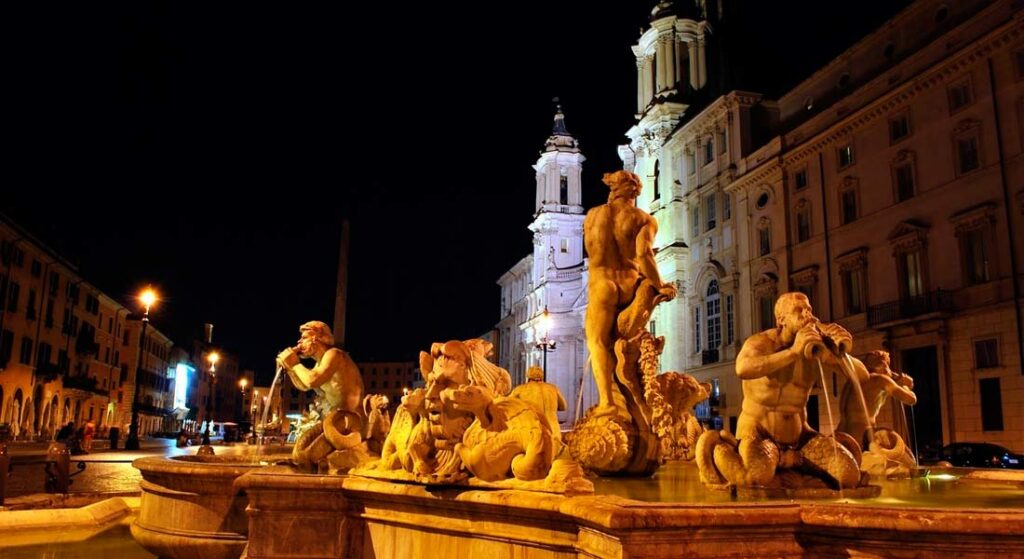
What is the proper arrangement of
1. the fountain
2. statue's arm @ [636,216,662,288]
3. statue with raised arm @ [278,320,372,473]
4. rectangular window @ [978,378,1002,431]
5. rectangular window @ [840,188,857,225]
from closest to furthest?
the fountain
statue with raised arm @ [278,320,372,473]
statue's arm @ [636,216,662,288]
rectangular window @ [978,378,1002,431]
rectangular window @ [840,188,857,225]

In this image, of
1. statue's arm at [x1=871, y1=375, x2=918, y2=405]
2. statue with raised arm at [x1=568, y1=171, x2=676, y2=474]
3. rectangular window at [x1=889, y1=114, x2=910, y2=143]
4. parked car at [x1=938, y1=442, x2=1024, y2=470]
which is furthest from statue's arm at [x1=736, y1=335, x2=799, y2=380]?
rectangular window at [x1=889, y1=114, x2=910, y2=143]

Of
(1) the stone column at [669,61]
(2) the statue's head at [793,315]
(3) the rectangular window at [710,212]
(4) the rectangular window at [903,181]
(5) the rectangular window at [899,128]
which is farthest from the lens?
(1) the stone column at [669,61]

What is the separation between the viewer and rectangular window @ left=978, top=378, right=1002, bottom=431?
23.1 metres

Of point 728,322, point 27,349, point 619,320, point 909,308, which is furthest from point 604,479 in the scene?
point 27,349

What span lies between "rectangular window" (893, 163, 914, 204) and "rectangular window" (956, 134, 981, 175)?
6.96 ft

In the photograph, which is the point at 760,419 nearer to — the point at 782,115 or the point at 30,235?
the point at 782,115

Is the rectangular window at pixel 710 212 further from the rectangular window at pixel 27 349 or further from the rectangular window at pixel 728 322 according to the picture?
the rectangular window at pixel 27 349

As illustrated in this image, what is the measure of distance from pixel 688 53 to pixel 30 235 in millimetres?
38608

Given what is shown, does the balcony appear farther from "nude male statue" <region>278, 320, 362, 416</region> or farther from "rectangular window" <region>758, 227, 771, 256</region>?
"nude male statue" <region>278, 320, 362, 416</region>

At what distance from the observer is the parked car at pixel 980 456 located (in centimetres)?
1884

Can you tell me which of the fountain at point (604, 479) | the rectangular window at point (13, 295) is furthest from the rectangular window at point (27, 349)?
the fountain at point (604, 479)

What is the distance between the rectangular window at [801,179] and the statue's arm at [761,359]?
30.8 metres

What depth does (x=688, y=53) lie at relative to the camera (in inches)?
1877

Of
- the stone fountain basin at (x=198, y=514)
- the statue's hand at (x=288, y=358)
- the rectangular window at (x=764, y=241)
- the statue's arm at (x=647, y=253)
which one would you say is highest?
the rectangular window at (x=764, y=241)
